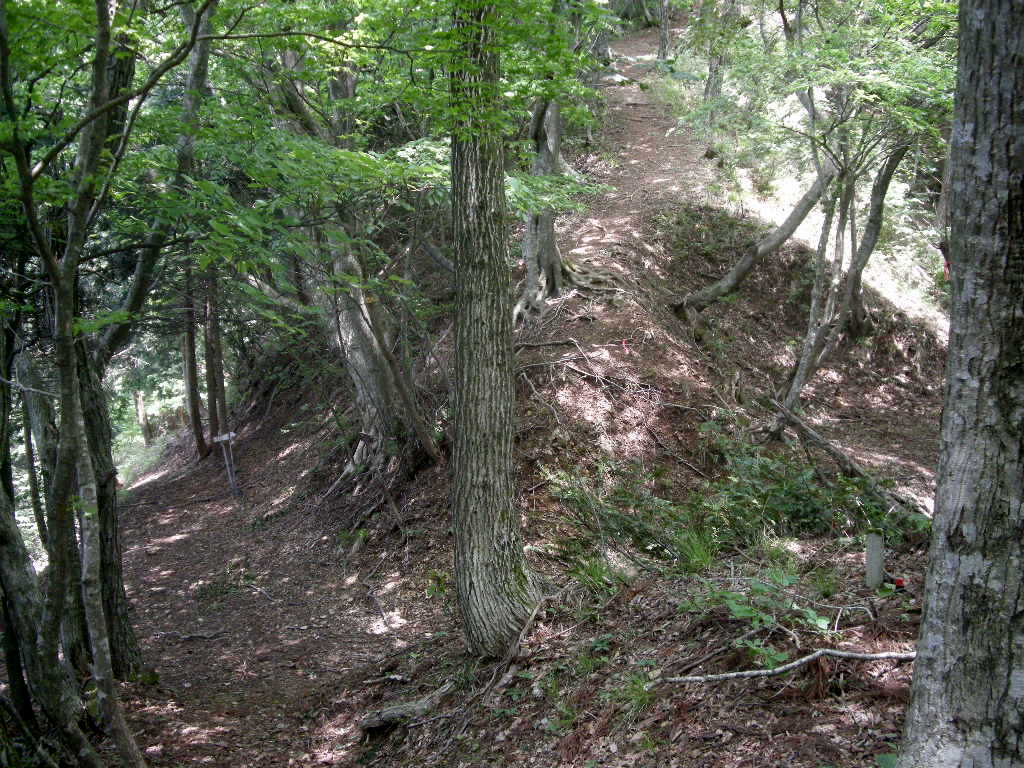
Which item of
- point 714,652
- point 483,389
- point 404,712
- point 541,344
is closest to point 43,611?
point 404,712

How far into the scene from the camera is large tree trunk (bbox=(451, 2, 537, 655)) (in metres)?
5.04

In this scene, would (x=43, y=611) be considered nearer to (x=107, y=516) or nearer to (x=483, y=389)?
(x=107, y=516)

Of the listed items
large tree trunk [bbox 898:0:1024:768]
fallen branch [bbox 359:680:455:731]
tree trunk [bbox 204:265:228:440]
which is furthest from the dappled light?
large tree trunk [bbox 898:0:1024:768]

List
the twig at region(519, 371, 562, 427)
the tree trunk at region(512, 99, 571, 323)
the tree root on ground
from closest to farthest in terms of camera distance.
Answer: the twig at region(519, 371, 562, 427), the tree trunk at region(512, 99, 571, 323), the tree root on ground

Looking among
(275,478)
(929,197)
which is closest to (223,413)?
(275,478)

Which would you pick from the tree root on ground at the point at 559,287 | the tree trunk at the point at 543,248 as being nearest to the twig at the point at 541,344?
the tree root on ground at the point at 559,287

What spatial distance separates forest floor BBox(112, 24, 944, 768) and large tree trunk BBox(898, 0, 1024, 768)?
0.79 m

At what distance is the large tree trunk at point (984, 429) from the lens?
2.02m

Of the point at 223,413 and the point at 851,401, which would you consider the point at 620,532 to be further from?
the point at 223,413

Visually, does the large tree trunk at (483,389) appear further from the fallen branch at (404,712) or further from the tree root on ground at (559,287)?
the tree root on ground at (559,287)

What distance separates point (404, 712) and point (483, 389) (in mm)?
2469

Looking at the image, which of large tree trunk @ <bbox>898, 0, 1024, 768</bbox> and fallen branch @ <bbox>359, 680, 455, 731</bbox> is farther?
fallen branch @ <bbox>359, 680, 455, 731</bbox>

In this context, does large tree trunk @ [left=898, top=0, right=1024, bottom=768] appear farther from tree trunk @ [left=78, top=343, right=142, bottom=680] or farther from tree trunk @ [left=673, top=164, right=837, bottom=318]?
tree trunk @ [left=673, top=164, right=837, bottom=318]

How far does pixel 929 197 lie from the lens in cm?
1612
